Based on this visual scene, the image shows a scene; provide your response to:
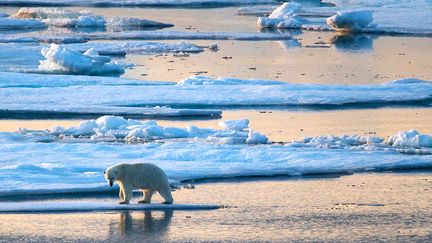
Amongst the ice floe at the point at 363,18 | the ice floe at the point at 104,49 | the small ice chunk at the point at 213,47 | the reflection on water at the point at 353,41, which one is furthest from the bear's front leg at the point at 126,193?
the ice floe at the point at 363,18

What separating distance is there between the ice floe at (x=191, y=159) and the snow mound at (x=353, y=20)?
1507cm

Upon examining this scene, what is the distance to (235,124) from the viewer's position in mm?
12828

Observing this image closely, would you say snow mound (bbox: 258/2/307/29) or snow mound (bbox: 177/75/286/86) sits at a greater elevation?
snow mound (bbox: 258/2/307/29)

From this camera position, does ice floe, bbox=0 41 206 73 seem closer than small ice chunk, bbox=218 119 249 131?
No

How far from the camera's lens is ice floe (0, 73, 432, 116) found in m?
15.1

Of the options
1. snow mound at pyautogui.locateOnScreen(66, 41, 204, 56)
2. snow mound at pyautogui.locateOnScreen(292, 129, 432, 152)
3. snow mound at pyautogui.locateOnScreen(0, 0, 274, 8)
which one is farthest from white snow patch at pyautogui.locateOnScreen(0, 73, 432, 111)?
snow mound at pyautogui.locateOnScreen(0, 0, 274, 8)

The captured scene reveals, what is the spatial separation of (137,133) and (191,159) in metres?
1.52

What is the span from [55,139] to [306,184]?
3422 millimetres

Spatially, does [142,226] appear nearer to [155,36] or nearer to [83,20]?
[155,36]

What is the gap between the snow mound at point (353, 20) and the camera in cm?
2683

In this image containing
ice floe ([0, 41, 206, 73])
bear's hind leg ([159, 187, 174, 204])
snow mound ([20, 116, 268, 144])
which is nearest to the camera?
bear's hind leg ([159, 187, 174, 204])

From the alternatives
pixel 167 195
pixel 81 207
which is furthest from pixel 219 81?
pixel 81 207

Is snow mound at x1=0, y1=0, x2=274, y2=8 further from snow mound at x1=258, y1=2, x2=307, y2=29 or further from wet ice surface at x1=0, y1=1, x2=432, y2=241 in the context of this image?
wet ice surface at x1=0, y1=1, x2=432, y2=241

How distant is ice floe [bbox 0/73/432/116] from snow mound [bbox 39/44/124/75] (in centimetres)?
187
